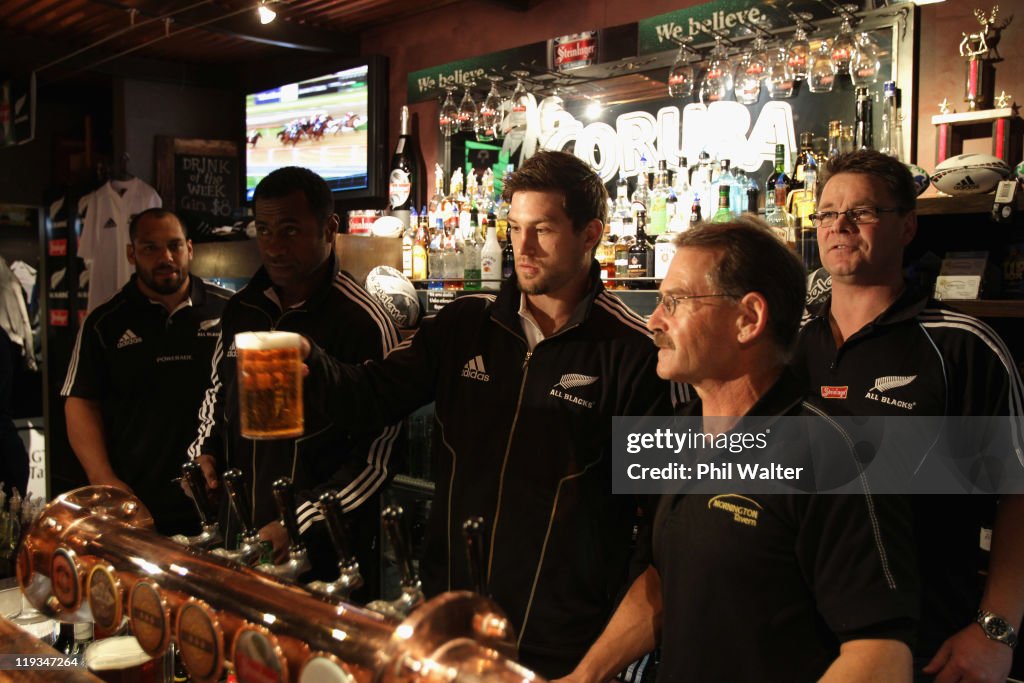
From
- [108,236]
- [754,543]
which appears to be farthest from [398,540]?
[108,236]

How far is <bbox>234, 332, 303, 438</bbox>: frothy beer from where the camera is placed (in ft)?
3.97

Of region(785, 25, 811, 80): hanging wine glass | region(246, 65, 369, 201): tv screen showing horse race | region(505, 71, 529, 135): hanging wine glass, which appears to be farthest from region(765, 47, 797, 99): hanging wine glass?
region(246, 65, 369, 201): tv screen showing horse race

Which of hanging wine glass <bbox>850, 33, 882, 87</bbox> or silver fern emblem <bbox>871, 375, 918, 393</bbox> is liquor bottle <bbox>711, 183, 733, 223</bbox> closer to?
hanging wine glass <bbox>850, 33, 882, 87</bbox>

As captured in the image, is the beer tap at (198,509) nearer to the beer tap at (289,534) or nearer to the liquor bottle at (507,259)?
the beer tap at (289,534)

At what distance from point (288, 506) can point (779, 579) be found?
738mm

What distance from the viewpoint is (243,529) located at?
3.93 feet

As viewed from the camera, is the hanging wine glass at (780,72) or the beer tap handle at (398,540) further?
the hanging wine glass at (780,72)

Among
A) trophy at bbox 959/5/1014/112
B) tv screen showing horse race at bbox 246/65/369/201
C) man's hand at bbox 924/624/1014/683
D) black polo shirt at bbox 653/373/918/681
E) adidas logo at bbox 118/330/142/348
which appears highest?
tv screen showing horse race at bbox 246/65/369/201

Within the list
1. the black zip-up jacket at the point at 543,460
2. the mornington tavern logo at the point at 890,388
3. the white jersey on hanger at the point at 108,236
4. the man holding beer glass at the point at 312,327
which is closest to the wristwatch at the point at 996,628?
the mornington tavern logo at the point at 890,388

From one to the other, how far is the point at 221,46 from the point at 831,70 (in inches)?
189

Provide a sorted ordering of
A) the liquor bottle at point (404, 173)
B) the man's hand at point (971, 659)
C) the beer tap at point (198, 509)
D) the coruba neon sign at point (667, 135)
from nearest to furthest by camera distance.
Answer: the beer tap at point (198, 509) < the man's hand at point (971, 659) < the coruba neon sign at point (667, 135) < the liquor bottle at point (404, 173)

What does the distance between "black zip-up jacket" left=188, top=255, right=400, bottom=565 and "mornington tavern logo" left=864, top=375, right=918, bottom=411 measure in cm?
118

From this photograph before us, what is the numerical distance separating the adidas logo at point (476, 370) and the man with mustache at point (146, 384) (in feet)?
5.07

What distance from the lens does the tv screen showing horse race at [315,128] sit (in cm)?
577
